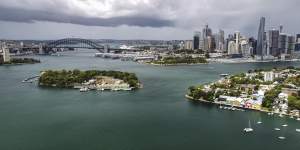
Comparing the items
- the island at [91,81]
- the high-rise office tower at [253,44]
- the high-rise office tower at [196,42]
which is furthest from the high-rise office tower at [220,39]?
the island at [91,81]

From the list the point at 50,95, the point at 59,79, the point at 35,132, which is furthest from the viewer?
the point at 59,79

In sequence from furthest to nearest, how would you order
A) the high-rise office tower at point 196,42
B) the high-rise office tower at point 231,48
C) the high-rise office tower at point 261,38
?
1. the high-rise office tower at point 196,42
2. the high-rise office tower at point 231,48
3. the high-rise office tower at point 261,38

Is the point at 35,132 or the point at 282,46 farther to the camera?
the point at 282,46

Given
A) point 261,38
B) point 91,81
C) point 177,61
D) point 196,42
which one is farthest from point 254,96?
point 196,42

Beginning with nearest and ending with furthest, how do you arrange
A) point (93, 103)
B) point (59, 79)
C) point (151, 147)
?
point (151, 147) → point (93, 103) → point (59, 79)

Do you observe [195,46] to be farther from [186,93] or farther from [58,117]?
[58,117]

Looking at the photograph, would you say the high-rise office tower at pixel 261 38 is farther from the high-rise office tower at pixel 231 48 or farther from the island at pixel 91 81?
the island at pixel 91 81

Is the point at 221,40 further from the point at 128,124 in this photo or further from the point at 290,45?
the point at 128,124

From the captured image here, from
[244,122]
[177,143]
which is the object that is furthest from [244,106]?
[177,143]
